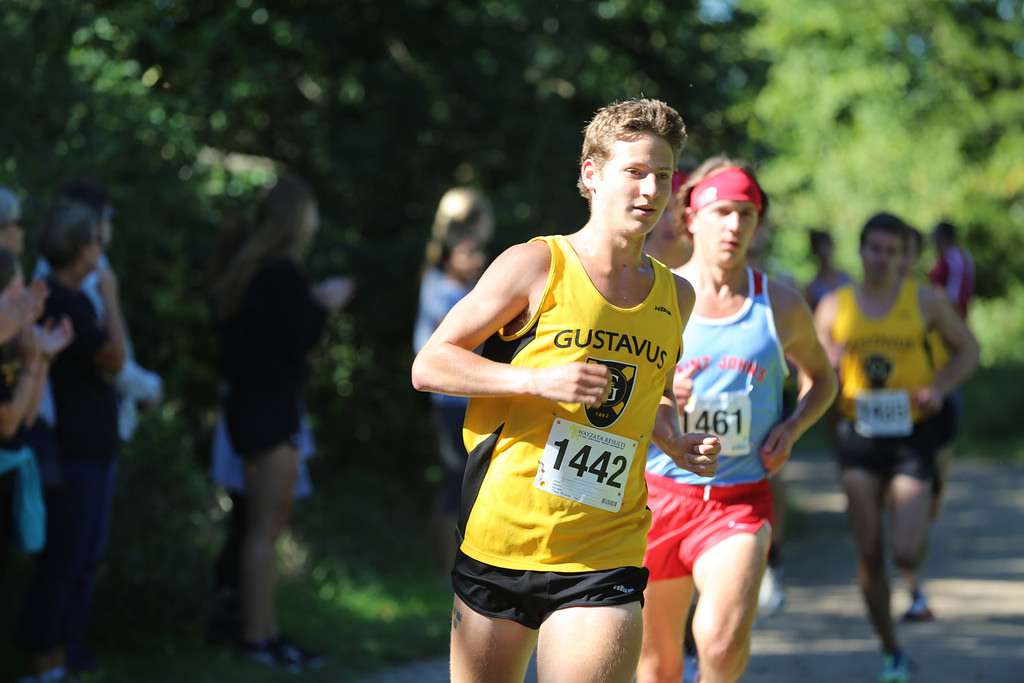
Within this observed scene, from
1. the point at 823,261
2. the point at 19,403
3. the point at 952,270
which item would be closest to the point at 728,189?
the point at 19,403

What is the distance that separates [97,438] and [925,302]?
4.32m

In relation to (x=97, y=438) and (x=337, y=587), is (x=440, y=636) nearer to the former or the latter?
(x=337, y=587)

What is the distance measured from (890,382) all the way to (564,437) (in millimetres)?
3795

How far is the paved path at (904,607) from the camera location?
6516mm

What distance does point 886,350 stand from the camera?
660cm

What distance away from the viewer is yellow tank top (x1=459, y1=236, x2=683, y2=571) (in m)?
3.29

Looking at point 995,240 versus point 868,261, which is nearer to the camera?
point 868,261

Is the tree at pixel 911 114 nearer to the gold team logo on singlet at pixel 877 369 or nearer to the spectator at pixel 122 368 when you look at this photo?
the gold team logo on singlet at pixel 877 369

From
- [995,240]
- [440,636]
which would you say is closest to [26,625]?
[440,636]

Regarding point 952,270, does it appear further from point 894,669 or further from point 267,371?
point 267,371

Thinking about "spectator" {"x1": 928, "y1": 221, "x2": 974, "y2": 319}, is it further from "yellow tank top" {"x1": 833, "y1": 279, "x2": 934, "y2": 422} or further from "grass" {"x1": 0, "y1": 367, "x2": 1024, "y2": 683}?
"grass" {"x1": 0, "y1": 367, "x2": 1024, "y2": 683}

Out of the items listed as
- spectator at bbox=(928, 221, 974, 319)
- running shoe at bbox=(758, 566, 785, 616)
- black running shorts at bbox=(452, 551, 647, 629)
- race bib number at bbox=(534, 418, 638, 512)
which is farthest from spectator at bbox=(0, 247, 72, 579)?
spectator at bbox=(928, 221, 974, 319)

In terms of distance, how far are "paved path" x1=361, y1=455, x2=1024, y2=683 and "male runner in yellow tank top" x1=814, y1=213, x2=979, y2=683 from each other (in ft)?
1.60

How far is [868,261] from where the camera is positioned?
656 cm
